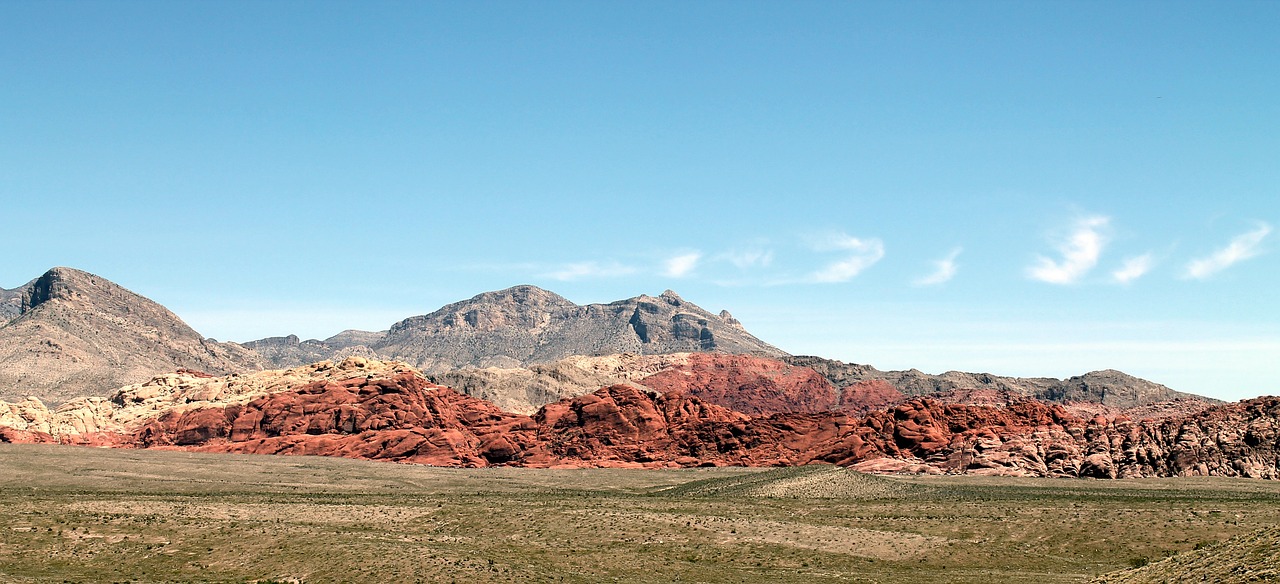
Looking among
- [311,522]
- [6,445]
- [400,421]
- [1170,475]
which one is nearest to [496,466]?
[400,421]

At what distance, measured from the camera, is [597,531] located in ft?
225

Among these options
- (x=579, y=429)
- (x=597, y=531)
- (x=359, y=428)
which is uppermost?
(x=579, y=429)

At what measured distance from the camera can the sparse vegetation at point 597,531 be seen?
57969mm

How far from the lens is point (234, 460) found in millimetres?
126250

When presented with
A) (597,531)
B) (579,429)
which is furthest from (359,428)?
(597,531)

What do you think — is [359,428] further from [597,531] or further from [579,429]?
[597,531]

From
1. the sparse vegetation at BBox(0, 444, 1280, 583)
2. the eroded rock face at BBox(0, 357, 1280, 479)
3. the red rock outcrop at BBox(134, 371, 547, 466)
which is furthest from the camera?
the red rock outcrop at BBox(134, 371, 547, 466)

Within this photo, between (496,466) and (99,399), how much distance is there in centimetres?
6796

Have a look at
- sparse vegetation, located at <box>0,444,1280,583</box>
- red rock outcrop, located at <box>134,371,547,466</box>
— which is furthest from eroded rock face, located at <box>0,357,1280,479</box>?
sparse vegetation, located at <box>0,444,1280,583</box>

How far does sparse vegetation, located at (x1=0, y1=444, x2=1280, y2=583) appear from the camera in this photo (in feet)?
190

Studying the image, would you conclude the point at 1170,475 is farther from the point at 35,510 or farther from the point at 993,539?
the point at 35,510

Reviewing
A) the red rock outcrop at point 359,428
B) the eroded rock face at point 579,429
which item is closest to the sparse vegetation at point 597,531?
the eroded rock face at point 579,429

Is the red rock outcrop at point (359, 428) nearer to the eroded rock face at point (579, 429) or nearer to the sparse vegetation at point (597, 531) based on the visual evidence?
the eroded rock face at point (579, 429)

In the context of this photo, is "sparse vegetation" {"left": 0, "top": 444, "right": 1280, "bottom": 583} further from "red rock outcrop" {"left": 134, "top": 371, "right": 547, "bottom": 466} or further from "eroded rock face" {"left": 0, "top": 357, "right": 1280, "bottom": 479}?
"red rock outcrop" {"left": 134, "top": 371, "right": 547, "bottom": 466}
